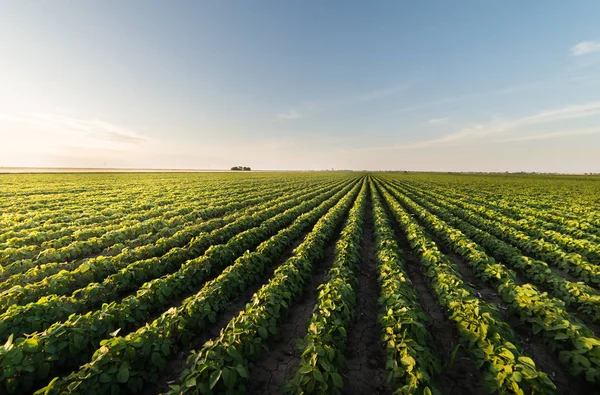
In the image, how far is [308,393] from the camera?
3.45 m

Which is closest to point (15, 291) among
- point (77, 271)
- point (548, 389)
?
point (77, 271)

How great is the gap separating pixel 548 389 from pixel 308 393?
3138 millimetres

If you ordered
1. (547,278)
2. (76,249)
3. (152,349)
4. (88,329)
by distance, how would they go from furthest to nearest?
(76,249) → (547,278) → (88,329) → (152,349)

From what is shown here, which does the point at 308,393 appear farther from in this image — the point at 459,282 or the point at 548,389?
the point at 459,282

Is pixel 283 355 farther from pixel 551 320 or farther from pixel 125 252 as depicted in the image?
pixel 125 252

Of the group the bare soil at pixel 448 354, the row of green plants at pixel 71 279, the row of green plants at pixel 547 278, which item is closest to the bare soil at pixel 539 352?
the bare soil at pixel 448 354

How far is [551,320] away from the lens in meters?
4.75

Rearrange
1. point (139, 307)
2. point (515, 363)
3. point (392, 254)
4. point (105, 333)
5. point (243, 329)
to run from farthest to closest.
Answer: point (392, 254), point (139, 307), point (105, 333), point (243, 329), point (515, 363)

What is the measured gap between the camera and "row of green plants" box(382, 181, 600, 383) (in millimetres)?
3861

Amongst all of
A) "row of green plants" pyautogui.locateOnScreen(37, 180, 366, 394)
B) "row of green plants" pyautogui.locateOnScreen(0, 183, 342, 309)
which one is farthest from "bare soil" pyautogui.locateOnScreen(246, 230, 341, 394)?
"row of green plants" pyautogui.locateOnScreen(0, 183, 342, 309)

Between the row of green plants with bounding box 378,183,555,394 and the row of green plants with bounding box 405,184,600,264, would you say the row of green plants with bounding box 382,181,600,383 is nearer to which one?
the row of green plants with bounding box 378,183,555,394

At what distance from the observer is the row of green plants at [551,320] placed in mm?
3861

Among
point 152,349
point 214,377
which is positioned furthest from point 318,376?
point 152,349

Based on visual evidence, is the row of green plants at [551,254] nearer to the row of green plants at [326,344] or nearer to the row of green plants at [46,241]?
the row of green plants at [326,344]
